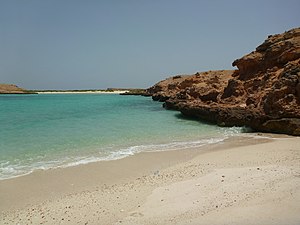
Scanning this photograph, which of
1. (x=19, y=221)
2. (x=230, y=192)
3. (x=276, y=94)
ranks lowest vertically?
(x=19, y=221)

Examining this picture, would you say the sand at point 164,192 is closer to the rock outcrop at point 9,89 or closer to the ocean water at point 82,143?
the ocean water at point 82,143

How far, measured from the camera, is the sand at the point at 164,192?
542 cm

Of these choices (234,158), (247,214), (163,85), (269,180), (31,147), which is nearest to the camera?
(247,214)

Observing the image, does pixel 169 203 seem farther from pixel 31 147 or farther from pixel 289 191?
pixel 31 147

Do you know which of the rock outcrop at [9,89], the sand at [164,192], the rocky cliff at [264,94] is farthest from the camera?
the rock outcrop at [9,89]

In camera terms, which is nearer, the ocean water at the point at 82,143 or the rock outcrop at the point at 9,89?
the ocean water at the point at 82,143

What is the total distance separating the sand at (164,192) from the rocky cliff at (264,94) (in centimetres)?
613

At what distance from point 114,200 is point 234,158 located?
5333mm

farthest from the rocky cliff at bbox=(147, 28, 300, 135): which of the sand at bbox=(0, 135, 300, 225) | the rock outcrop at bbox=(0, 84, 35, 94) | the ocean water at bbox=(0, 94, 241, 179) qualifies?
the rock outcrop at bbox=(0, 84, 35, 94)

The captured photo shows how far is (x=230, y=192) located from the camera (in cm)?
641

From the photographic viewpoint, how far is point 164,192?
686cm

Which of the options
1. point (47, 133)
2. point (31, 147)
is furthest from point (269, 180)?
point (47, 133)

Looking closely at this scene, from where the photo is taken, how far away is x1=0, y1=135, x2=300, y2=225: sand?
Result: 542 centimetres

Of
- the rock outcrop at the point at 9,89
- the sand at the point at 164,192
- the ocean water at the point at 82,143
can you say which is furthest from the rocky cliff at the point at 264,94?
the rock outcrop at the point at 9,89
